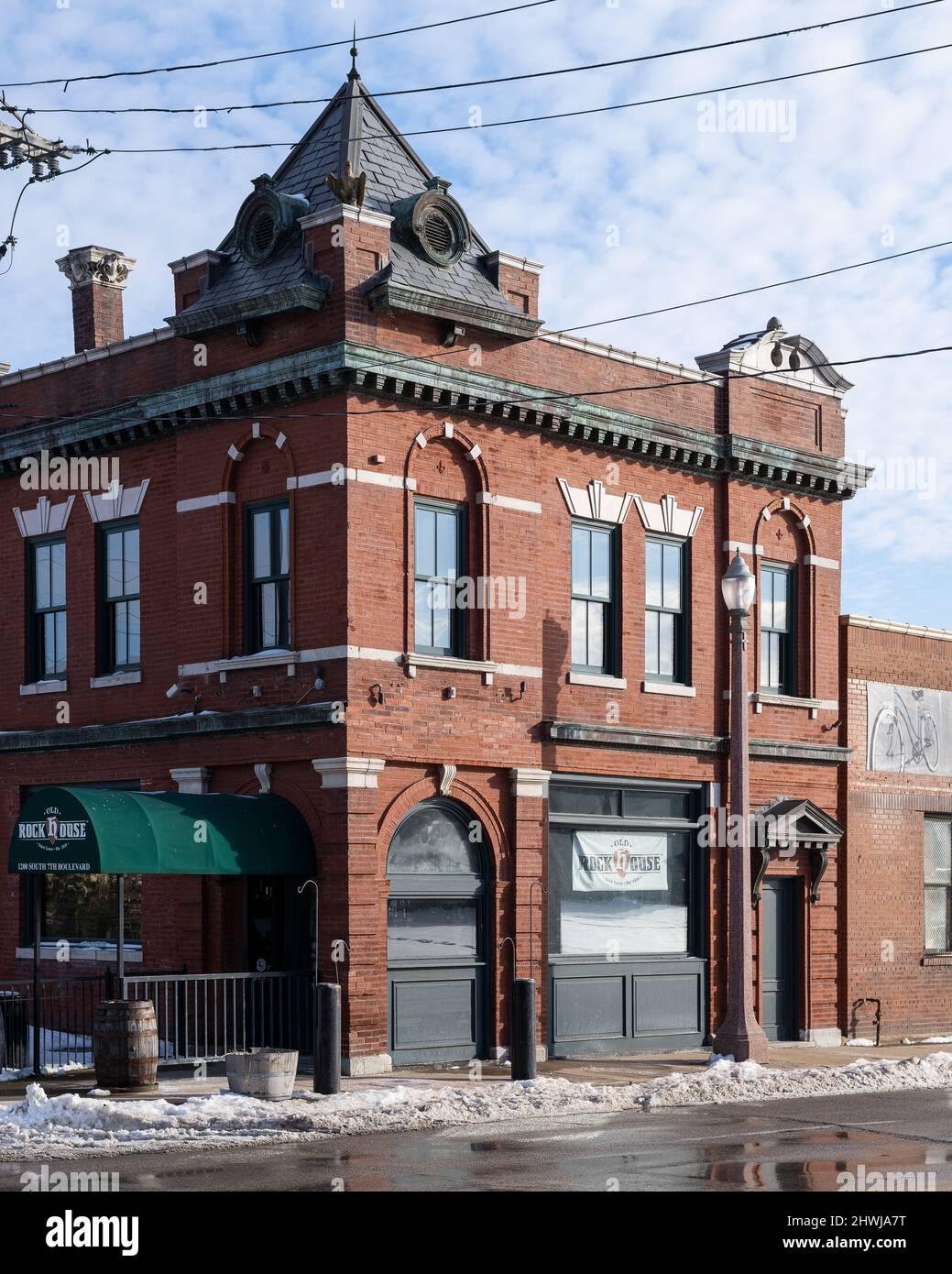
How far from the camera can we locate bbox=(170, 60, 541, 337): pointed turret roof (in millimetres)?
21188

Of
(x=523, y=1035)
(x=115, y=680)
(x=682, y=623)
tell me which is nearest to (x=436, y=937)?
(x=523, y=1035)

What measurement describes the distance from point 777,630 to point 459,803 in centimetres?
681

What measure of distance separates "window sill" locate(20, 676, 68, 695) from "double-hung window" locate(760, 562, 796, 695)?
9.91 metres

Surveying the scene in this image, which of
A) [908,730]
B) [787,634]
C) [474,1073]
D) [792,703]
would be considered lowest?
[474,1073]

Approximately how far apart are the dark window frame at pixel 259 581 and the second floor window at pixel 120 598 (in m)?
2.45

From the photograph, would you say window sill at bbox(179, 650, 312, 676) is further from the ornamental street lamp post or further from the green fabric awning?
the ornamental street lamp post

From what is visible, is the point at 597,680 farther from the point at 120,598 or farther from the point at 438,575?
the point at 120,598

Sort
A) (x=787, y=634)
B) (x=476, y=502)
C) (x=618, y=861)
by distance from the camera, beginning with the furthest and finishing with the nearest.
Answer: (x=787, y=634), (x=618, y=861), (x=476, y=502)

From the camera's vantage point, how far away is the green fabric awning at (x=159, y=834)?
18969mm

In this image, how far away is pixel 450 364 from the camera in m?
21.5

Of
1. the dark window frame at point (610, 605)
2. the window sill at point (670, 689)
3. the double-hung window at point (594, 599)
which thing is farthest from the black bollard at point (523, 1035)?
the window sill at point (670, 689)

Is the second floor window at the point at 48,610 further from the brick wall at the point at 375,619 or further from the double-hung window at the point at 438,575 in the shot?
Answer: the double-hung window at the point at 438,575

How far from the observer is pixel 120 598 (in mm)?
23969
